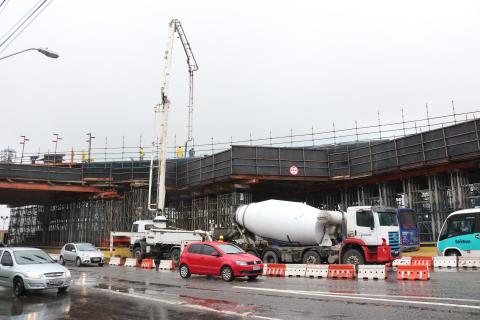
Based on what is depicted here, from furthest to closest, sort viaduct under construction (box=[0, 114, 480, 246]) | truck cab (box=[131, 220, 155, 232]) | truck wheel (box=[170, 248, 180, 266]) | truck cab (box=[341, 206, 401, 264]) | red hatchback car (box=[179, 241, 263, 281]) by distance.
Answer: truck cab (box=[131, 220, 155, 232]) < viaduct under construction (box=[0, 114, 480, 246]) < truck wheel (box=[170, 248, 180, 266]) < truck cab (box=[341, 206, 401, 264]) < red hatchback car (box=[179, 241, 263, 281])

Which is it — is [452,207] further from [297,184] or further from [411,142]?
[297,184]

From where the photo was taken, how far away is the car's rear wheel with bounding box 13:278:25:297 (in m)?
13.0

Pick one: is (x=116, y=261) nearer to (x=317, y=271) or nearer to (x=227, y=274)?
(x=227, y=274)

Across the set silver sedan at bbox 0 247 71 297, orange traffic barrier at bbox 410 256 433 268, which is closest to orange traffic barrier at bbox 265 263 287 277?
orange traffic barrier at bbox 410 256 433 268

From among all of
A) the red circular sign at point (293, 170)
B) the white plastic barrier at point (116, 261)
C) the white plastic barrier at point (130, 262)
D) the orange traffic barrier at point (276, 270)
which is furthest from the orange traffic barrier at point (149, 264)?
the red circular sign at point (293, 170)

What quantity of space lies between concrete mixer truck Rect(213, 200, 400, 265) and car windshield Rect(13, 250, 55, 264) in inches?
439

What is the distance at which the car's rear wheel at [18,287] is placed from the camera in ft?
Answer: 42.7

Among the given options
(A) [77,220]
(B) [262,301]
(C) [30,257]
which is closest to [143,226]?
(A) [77,220]

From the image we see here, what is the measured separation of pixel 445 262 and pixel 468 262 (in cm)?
97

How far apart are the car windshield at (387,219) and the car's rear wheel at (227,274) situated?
7.27m

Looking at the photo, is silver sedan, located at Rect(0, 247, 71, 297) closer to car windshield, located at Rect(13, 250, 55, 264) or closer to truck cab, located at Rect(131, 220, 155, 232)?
car windshield, located at Rect(13, 250, 55, 264)

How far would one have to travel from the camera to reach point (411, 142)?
28516 mm

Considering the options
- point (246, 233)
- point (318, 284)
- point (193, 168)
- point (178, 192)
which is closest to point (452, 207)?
point (246, 233)

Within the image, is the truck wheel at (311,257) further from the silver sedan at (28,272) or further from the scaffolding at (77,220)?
the scaffolding at (77,220)
